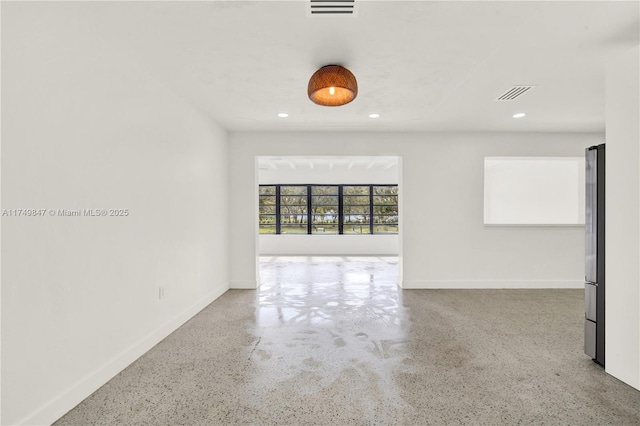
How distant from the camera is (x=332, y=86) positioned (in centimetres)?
228

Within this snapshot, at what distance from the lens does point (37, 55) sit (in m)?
1.71

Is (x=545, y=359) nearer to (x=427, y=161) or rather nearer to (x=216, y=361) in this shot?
(x=216, y=361)

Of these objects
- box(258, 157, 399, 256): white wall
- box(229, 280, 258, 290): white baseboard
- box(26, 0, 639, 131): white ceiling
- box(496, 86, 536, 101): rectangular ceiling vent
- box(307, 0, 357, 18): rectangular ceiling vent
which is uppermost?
box(496, 86, 536, 101): rectangular ceiling vent

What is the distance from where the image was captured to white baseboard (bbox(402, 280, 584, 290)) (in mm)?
4777

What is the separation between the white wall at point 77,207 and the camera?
158 centimetres

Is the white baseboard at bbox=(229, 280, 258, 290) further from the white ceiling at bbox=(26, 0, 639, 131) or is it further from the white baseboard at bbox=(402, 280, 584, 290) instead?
the white ceiling at bbox=(26, 0, 639, 131)

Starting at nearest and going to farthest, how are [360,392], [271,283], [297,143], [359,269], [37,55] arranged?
1. [37,55]
2. [360,392]
3. [297,143]
4. [271,283]
5. [359,269]

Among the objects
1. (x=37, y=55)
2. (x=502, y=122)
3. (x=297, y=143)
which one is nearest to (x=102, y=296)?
(x=37, y=55)

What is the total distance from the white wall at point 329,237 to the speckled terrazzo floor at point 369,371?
4.73 m

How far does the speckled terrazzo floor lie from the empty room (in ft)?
0.06

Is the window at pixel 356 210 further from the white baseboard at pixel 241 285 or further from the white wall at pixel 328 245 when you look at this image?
the white baseboard at pixel 241 285

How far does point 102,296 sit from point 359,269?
5057 mm

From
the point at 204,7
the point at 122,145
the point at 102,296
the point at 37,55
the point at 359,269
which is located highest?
the point at 204,7

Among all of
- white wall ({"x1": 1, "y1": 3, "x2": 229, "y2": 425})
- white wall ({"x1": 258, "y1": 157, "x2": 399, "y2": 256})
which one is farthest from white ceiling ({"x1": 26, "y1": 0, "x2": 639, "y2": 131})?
white wall ({"x1": 258, "y1": 157, "x2": 399, "y2": 256})
